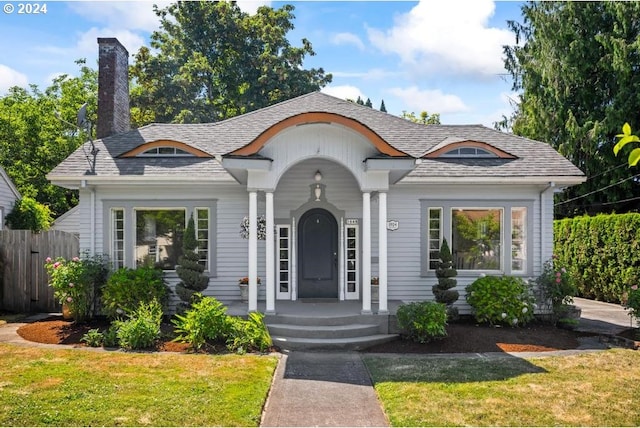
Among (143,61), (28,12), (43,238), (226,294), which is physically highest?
(143,61)

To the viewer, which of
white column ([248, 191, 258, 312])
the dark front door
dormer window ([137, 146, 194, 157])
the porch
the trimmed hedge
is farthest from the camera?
the trimmed hedge

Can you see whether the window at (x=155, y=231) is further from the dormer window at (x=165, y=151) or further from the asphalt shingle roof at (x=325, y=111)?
the dormer window at (x=165, y=151)

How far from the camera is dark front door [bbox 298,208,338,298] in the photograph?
1140 centimetres

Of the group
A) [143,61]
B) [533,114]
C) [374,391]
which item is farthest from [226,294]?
[143,61]

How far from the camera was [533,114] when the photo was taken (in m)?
21.3

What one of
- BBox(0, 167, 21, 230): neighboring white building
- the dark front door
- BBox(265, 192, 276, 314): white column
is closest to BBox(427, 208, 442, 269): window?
the dark front door

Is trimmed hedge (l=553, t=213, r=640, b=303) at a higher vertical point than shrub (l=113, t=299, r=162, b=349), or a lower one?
higher

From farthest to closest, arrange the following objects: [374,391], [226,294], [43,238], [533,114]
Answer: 1. [533,114]
2. [43,238]
3. [226,294]
4. [374,391]

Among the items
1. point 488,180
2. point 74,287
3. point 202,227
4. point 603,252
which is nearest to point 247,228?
point 202,227

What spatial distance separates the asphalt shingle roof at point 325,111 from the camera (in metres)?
11.0

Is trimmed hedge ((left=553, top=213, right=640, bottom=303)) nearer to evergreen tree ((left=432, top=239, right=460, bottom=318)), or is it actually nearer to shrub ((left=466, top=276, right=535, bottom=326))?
shrub ((left=466, top=276, right=535, bottom=326))

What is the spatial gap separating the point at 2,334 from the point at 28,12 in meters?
6.25

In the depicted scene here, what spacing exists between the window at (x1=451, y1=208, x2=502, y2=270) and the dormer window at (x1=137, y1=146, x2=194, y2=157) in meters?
6.73

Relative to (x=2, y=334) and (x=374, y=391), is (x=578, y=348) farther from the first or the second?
(x=2, y=334)
